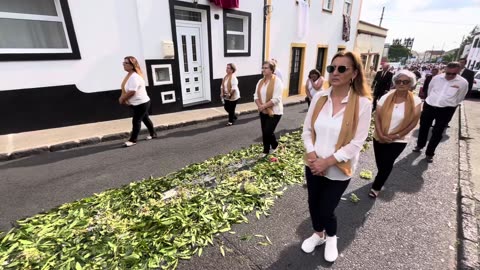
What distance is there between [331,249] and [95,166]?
4166mm

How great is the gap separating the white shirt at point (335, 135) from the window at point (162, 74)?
610cm

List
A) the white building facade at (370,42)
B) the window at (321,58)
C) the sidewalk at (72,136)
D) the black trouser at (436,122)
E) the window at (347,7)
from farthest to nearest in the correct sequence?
1. the white building facade at (370,42)
2. the window at (347,7)
3. the window at (321,58)
4. the sidewalk at (72,136)
5. the black trouser at (436,122)

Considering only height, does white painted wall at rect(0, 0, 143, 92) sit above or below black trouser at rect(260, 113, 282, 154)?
above

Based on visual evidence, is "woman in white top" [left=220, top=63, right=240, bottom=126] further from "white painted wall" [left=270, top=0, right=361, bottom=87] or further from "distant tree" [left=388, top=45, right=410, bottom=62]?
"distant tree" [left=388, top=45, right=410, bottom=62]

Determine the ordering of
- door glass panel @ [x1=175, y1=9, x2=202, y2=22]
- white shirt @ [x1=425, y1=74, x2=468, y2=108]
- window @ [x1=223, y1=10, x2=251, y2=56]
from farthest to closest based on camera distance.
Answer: window @ [x1=223, y1=10, x2=251, y2=56], door glass panel @ [x1=175, y1=9, x2=202, y2=22], white shirt @ [x1=425, y1=74, x2=468, y2=108]

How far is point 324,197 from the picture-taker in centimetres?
218

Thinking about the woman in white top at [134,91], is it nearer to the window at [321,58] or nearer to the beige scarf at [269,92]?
the beige scarf at [269,92]

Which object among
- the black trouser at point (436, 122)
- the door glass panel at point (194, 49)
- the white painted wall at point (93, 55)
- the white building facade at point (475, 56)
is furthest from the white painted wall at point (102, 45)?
the white building facade at point (475, 56)

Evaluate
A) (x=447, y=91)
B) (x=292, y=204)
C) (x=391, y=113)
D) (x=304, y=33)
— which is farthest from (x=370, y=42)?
(x=292, y=204)

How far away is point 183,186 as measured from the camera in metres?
3.67

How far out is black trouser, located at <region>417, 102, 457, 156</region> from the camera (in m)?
4.57

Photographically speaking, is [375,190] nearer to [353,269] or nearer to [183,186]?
[353,269]

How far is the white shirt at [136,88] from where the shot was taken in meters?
4.87

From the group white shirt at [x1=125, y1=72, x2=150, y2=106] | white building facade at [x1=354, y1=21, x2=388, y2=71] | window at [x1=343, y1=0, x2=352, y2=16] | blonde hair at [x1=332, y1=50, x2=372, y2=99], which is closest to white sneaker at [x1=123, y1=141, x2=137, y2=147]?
white shirt at [x1=125, y1=72, x2=150, y2=106]
